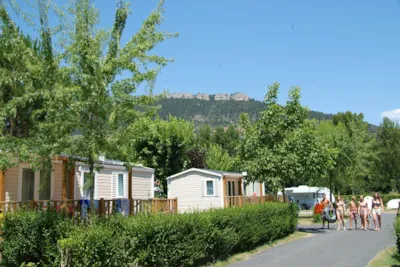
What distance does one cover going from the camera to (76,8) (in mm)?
9320

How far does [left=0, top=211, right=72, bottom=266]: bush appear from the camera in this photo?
338 inches

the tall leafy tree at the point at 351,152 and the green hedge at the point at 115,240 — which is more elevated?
the tall leafy tree at the point at 351,152

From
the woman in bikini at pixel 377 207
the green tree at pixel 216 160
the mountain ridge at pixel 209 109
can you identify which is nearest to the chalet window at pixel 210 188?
the woman in bikini at pixel 377 207

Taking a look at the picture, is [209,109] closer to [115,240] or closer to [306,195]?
[306,195]

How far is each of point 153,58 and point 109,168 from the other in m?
8.64

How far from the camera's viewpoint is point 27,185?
14.1m

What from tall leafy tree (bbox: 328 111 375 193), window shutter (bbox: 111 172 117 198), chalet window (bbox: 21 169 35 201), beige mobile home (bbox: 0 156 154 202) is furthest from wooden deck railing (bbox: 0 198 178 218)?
tall leafy tree (bbox: 328 111 375 193)

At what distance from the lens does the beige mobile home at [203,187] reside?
79.0ft

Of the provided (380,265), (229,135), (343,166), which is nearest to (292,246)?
(380,265)

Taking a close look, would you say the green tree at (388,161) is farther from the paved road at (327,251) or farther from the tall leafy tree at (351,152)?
the paved road at (327,251)

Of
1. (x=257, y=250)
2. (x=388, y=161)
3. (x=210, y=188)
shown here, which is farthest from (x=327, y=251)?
(x=388, y=161)

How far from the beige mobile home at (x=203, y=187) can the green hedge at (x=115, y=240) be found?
13.2 meters

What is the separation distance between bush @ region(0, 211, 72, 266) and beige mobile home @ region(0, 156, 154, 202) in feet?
4.75

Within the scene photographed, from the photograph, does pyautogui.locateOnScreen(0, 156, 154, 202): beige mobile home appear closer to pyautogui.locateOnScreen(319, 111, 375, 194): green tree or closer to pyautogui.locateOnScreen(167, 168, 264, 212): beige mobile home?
pyautogui.locateOnScreen(167, 168, 264, 212): beige mobile home
